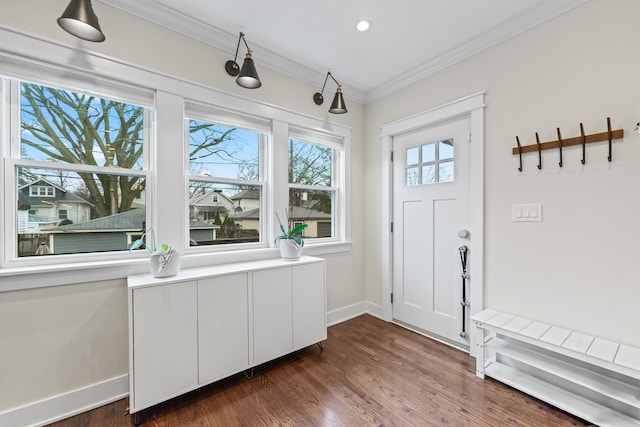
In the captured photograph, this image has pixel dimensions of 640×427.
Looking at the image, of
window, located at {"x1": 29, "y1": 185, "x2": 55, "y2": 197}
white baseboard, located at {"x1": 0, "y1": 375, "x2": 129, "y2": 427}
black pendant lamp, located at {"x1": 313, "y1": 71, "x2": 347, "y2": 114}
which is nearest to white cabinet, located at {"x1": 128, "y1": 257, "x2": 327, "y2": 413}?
white baseboard, located at {"x1": 0, "y1": 375, "x2": 129, "y2": 427}

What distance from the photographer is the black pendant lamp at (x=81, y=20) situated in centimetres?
131

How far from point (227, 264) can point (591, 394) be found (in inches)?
103

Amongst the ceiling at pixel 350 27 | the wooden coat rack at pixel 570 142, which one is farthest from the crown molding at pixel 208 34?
the wooden coat rack at pixel 570 142

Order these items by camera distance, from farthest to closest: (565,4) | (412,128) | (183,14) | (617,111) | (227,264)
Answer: (412,128) < (227,264) < (183,14) < (565,4) < (617,111)

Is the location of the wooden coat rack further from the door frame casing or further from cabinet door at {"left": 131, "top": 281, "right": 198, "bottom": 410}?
cabinet door at {"left": 131, "top": 281, "right": 198, "bottom": 410}

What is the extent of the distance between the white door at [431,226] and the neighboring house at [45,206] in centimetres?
277

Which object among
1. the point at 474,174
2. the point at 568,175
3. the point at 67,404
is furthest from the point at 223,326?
the point at 568,175

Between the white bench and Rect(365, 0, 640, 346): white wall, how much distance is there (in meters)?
0.19

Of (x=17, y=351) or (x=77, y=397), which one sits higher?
(x=17, y=351)

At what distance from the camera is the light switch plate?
198cm

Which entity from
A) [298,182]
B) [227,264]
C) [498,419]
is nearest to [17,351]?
[227,264]

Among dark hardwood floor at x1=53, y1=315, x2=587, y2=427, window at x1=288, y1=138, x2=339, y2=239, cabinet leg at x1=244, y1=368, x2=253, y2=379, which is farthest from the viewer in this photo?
window at x1=288, y1=138, x2=339, y2=239

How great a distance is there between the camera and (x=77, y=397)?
5.55ft

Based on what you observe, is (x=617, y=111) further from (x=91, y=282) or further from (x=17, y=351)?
(x=17, y=351)
